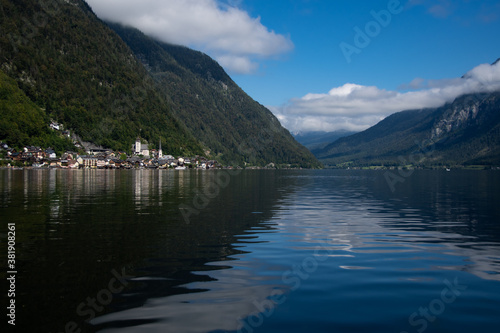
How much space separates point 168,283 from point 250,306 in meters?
3.46

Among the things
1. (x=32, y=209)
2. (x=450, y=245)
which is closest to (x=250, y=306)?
(x=450, y=245)

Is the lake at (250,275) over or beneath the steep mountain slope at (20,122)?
beneath

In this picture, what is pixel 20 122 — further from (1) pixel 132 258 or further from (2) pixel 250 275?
(2) pixel 250 275

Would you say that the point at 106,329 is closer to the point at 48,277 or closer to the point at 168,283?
the point at 168,283

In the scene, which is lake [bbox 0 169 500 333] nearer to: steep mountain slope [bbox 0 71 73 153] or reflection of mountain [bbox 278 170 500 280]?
reflection of mountain [bbox 278 170 500 280]

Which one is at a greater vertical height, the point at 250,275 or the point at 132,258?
the point at 132,258

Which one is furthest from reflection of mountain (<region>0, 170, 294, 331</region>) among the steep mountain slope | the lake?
the steep mountain slope

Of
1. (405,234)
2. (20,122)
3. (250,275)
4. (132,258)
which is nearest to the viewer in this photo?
(250,275)

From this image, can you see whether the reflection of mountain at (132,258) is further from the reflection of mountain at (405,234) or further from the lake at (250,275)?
the reflection of mountain at (405,234)

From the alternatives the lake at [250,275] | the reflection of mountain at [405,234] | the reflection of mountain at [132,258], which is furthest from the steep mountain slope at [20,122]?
the reflection of mountain at [405,234]

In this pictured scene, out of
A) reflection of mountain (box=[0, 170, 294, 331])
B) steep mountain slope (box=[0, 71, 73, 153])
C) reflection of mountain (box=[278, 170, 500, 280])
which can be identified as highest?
steep mountain slope (box=[0, 71, 73, 153])

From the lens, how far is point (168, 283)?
43.7 ft

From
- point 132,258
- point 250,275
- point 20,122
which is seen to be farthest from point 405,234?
point 20,122

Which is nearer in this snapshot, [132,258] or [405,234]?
[132,258]
